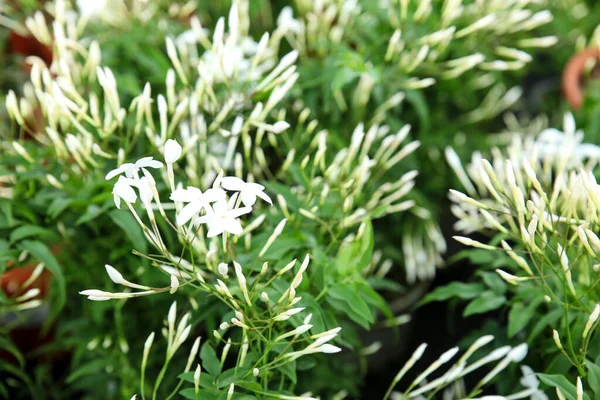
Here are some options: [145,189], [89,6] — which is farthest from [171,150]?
[89,6]

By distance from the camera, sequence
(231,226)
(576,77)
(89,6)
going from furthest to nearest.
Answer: (576,77)
(89,6)
(231,226)

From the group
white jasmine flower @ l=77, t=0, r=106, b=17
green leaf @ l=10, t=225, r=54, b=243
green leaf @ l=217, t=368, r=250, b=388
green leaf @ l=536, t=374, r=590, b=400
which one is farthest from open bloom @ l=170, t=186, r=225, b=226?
white jasmine flower @ l=77, t=0, r=106, b=17

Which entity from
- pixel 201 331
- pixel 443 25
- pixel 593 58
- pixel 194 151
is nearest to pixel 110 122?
pixel 194 151

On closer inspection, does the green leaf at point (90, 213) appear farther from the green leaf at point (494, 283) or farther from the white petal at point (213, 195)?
the green leaf at point (494, 283)

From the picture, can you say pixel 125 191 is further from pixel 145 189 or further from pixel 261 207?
pixel 261 207

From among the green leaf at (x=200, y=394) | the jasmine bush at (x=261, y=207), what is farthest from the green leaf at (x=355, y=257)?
the green leaf at (x=200, y=394)

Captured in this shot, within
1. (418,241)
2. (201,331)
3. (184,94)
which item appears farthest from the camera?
(418,241)

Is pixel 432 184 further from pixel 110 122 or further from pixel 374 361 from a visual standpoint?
pixel 110 122
